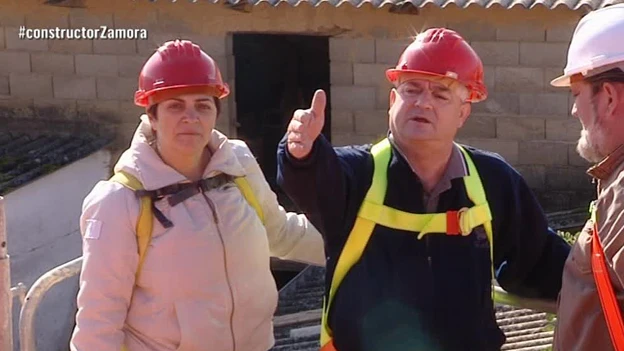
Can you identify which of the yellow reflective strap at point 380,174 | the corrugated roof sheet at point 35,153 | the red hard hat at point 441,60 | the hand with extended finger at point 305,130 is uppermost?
the red hard hat at point 441,60

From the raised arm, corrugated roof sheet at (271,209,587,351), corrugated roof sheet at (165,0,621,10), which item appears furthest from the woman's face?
corrugated roof sheet at (165,0,621,10)

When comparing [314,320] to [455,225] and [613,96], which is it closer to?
[455,225]

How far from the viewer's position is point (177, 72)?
2.76 metres

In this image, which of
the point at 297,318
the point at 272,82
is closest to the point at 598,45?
the point at 297,318

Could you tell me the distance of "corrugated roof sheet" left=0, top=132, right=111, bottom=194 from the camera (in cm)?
845

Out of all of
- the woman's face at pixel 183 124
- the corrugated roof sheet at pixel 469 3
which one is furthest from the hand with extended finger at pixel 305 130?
the corrugated roof sheet at pixel 469 3

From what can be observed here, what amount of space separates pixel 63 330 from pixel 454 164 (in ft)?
20.3

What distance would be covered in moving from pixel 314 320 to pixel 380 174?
3.51 m

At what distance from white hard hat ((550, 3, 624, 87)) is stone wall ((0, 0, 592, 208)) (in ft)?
19.2

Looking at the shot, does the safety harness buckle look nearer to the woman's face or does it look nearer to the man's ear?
the man's ear

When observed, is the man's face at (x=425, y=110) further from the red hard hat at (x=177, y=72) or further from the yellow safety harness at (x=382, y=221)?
the red hard hat at (x=177, y=72)

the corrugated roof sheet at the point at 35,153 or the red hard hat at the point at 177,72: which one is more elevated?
the red hard hat at the point at 177,72

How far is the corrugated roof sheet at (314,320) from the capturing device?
16.7ft
